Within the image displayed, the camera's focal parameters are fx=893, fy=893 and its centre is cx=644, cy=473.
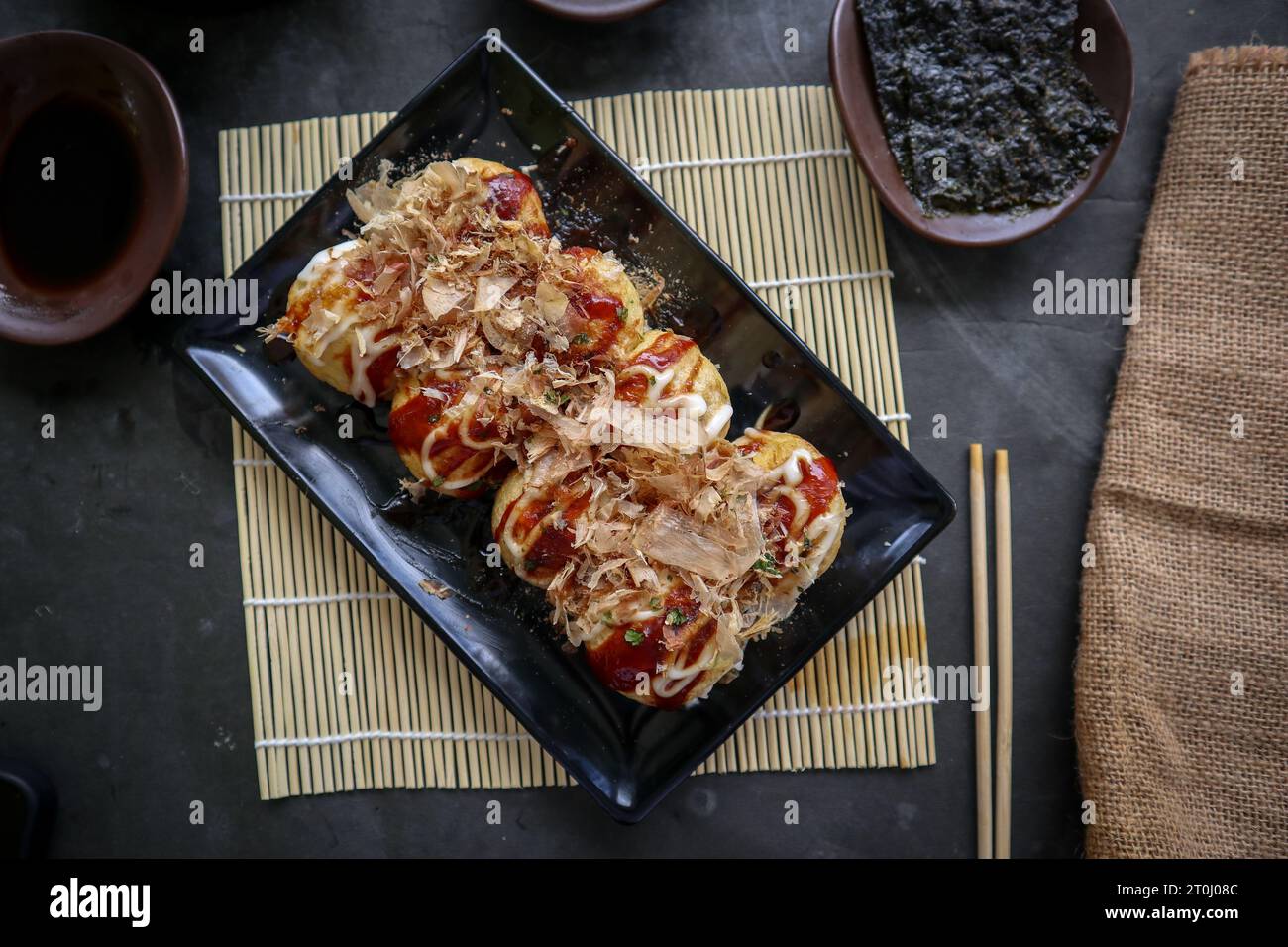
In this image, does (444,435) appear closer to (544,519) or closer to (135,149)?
(544,519)

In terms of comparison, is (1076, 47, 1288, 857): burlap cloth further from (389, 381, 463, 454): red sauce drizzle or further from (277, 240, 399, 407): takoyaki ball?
(277, 240, 399, 407): takoyaki ball

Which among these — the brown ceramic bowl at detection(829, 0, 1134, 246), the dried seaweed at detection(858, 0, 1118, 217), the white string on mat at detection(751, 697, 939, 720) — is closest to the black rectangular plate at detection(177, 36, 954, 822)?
the white string on mat at detection(751, 697, 939, 720)

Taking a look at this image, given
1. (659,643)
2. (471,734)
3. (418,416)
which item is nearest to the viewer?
→ (659,643)

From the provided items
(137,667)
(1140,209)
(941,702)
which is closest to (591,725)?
(941,702)

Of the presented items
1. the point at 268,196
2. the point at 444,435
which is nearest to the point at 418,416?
the point at 444,435

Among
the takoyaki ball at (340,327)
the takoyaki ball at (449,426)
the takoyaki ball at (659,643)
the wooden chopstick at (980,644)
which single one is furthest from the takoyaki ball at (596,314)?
the wooden chopstick at (980,644)

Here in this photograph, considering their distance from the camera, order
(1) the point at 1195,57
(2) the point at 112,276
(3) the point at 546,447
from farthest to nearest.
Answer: (1) the point at 1195,57 → (2) the point at 112,276 → (3) the point at 546,447
